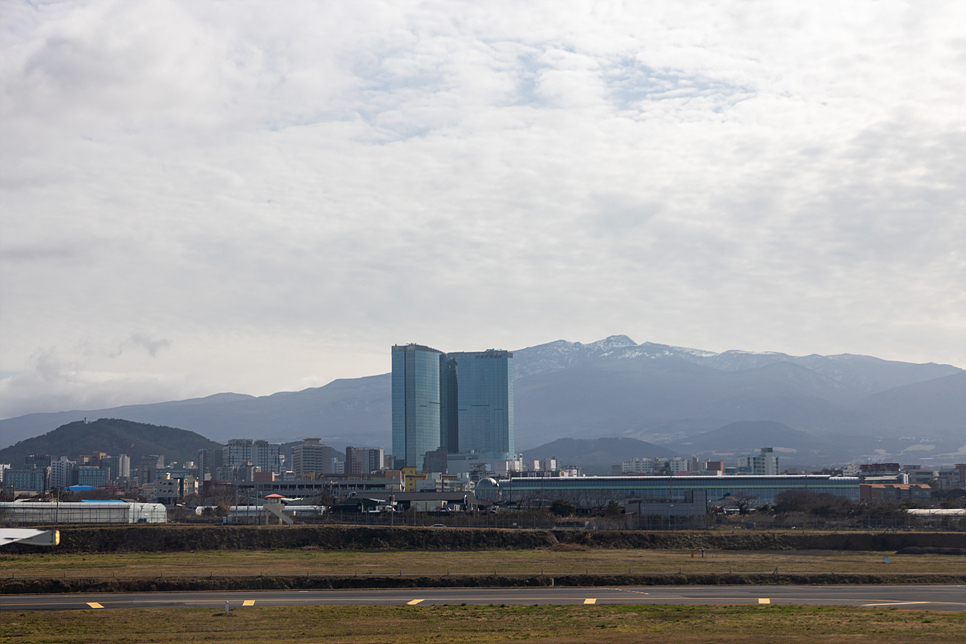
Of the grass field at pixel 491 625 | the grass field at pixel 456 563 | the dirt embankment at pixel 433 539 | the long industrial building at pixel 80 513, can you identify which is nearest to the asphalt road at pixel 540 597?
the grass field at pixel 491 625

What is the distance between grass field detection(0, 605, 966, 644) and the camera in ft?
159

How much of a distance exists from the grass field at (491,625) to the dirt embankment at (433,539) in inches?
2026

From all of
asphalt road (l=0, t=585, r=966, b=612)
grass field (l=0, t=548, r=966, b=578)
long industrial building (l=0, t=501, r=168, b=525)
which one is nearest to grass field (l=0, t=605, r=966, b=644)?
asphalt road (l=0, t=585, r=966, b=612)

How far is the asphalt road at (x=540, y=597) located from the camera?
209 feet

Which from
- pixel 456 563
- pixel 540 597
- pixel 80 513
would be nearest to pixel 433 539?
pixel 456 563

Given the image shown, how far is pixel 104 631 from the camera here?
2083 inches

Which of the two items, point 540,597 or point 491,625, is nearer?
point 491,625

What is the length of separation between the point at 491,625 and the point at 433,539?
6262 centimetres

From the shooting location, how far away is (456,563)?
307 ft

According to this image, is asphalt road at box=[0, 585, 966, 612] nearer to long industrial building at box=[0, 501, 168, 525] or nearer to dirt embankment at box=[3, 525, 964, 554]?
dirt embankment at box=[3, 525, 964, 554]

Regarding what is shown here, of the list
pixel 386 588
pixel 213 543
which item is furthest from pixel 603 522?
pixel 386 588

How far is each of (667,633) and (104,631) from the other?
3242cm

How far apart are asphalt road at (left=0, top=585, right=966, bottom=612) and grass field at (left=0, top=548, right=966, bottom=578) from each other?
30.2 feet

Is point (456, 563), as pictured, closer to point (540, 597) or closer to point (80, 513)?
point (540, 597)
